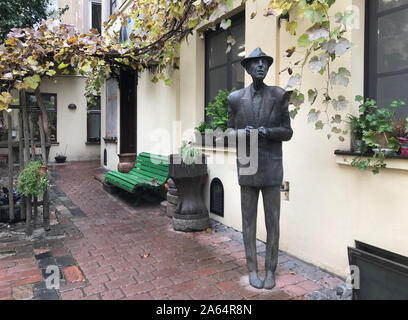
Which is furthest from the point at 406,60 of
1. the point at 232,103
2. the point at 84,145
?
the point at 84,145

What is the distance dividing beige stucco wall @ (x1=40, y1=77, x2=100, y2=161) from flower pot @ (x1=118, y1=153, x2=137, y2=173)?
6230 millimetres

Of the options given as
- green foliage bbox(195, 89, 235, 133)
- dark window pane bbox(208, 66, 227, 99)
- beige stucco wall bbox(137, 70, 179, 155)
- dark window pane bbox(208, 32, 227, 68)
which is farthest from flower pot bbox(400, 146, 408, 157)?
beige stucco wall bbox(137, 70, 179, 155)

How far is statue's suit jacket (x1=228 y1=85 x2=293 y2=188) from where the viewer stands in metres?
2.63

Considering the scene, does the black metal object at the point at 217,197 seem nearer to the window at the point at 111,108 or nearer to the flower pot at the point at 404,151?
the flower pot at the point at 404,151

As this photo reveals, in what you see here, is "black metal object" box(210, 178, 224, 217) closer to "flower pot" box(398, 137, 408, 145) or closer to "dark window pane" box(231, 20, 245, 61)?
"dark window pane" box(231, 20, 245, 61)

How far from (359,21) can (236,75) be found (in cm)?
192

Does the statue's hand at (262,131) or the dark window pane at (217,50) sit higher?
the dark window pane at (217,50)

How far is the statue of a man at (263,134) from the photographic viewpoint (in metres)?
2.61

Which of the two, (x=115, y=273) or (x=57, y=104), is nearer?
(x=115, y=273)

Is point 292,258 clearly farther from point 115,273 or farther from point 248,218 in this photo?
point 115,273

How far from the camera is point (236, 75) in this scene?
4.52 meters

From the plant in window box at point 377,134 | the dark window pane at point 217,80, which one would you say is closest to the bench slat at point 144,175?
the dark window pane at point 217,80

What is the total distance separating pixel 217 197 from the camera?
4.69 metres

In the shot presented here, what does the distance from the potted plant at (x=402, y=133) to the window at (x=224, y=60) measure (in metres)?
2.25
